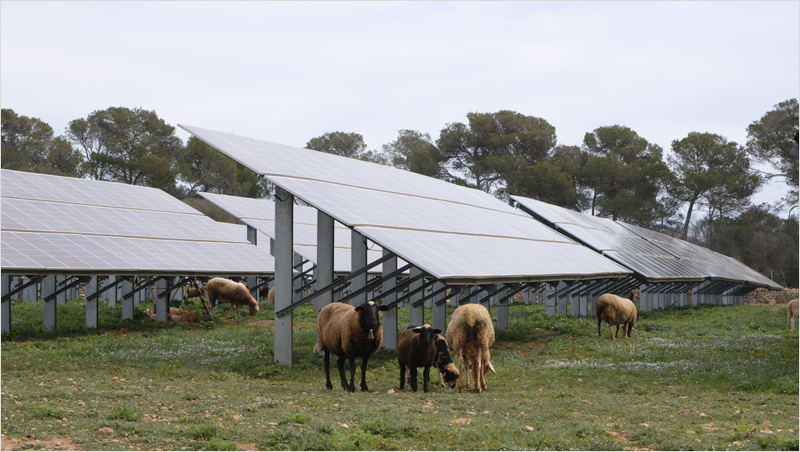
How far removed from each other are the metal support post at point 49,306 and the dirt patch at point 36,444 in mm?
16646

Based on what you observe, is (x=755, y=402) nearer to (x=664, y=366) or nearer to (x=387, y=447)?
(x=664, y=366)

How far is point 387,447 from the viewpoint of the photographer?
29.2 ft

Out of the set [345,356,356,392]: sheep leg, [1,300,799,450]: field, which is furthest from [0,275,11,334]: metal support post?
[345,356,356,392]: sheep leg

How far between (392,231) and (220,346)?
6.78 m

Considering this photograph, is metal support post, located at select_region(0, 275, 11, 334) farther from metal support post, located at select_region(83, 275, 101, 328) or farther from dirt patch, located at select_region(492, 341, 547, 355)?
dirt patch, located at select_region(492, 341, 547, 355)

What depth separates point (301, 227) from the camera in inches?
1325

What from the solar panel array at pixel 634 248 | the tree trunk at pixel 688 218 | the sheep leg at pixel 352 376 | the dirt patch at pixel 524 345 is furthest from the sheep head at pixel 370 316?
the tree trunk at pixel 688 218

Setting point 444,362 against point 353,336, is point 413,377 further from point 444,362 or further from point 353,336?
point 353,336

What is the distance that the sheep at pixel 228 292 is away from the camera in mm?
31469

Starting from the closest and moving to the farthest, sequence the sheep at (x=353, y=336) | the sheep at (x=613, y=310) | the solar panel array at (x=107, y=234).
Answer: the sheep at (x=353, y=336) → the solar panel array at (x=107, y=234) → the sheep at (x=613, y=310)

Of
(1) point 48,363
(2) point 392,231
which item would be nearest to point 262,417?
(2) point 392,231

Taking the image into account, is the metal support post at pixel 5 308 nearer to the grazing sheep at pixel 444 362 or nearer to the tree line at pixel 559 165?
the grazing sheep at pixel 444 362

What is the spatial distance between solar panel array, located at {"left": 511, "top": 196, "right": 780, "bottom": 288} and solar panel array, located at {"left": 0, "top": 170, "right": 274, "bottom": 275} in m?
15.2

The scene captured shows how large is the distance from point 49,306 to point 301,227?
12.5m
